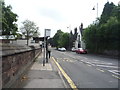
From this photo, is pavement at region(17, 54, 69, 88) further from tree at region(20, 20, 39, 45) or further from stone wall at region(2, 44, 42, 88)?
tree at region(20, 20, 39, 45)

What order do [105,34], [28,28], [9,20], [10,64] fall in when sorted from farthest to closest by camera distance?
[28,28] < [9,20] < [105,34] < [10,64]

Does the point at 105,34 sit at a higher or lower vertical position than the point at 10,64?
higher

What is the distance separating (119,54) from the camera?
121 feet

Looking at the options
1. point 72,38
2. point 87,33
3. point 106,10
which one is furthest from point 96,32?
point 72,38

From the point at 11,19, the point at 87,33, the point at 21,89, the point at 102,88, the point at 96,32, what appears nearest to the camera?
the point at 21,89

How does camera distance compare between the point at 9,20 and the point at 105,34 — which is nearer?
the point at 105,34

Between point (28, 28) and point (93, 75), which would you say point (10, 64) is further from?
point (28, 28)

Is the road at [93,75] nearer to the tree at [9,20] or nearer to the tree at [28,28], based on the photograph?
the tree at [9,20]

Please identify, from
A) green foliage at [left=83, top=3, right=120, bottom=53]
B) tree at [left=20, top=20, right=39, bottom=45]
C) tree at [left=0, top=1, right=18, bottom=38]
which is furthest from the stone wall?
tree at [left=20, top=20, right=39, bottom=45]

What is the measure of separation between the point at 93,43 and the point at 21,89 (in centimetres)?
4224

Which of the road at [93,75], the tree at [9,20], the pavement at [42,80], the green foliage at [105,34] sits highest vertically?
the tree at [9,20]

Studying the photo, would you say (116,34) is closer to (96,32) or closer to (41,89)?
(96,32)

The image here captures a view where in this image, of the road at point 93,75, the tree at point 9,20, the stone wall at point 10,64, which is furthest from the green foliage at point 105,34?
the stone wall at point 10,64

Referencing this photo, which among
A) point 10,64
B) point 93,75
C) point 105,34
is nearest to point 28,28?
point 105,34
